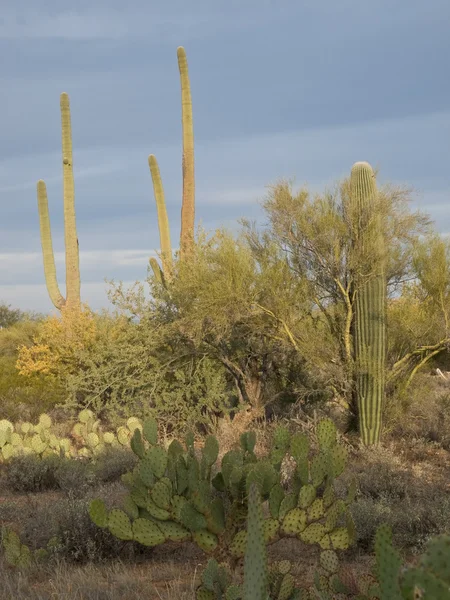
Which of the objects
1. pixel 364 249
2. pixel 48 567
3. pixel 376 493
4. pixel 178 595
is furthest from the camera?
pixel 364 249

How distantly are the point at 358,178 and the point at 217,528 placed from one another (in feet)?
26.4

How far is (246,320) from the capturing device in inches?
495

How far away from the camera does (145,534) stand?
18.3 feet

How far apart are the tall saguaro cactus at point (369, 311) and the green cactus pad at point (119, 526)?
22.9 feet

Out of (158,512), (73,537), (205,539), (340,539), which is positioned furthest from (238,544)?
(73,537)

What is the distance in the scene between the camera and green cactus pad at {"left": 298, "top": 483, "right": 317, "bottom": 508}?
5477 millimetres

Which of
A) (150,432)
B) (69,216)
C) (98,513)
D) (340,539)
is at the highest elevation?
(69,216)

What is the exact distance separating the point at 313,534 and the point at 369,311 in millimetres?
6805

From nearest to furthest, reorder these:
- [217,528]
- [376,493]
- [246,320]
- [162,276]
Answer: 1. [217,528]
2. [376,493]
3. [246,320]
4. [162,276]

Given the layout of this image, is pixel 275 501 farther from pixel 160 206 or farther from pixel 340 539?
pixel 160 206

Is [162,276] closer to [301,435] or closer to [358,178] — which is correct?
[358,178]

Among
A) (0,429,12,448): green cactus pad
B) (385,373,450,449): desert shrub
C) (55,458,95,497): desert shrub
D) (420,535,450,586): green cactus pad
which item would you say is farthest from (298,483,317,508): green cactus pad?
(0,429,12,448): green cactus pad

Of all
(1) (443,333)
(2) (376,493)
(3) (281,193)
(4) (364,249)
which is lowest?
(2) (376,493)

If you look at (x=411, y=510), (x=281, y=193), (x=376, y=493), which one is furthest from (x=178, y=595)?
(x=281, y=193)
